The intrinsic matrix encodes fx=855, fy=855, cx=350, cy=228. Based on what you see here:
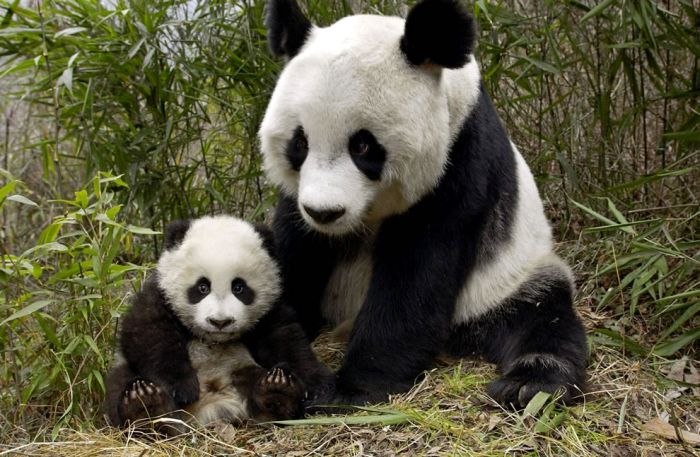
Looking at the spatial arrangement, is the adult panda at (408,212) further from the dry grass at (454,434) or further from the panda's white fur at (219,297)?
the panda's white fur at (219,297)

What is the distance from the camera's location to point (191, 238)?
298 cm

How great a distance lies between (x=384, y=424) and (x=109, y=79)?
7.57ft

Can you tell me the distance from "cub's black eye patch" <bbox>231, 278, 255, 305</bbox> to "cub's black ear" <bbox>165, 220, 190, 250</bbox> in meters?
0.27

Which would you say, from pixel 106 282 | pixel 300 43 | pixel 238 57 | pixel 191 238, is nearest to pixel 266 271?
pixel 191 238

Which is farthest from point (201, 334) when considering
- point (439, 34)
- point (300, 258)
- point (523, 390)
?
point (439, 34)

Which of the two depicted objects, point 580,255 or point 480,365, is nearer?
point 480,365

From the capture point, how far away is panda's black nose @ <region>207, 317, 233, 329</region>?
8.97 ft

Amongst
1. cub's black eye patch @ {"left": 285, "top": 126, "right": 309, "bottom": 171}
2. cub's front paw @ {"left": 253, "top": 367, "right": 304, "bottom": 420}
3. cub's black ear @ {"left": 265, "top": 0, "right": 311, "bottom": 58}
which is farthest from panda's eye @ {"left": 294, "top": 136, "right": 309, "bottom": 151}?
cub's front paw @ {"left": 253, "top": 367, "right": 304, "bottom": 420}

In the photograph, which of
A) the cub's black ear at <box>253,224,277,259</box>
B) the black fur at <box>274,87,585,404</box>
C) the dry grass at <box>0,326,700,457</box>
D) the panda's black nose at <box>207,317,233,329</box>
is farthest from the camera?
the cub's black ear at <box>253,224,277,259</box>

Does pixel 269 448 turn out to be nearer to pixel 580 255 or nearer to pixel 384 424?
pixel 384 424

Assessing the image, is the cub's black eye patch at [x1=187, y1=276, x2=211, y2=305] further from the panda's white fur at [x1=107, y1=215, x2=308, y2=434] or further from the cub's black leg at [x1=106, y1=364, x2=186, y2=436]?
the cub's black leg at [x1=106, y1=364, x2=186, y2=436]

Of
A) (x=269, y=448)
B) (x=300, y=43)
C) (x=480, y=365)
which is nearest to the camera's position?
(x=269, y=448)

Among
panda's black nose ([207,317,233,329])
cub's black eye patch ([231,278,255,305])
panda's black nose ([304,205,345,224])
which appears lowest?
panda's black nose ([207,317,233,329])

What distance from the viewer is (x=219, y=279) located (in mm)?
2842
